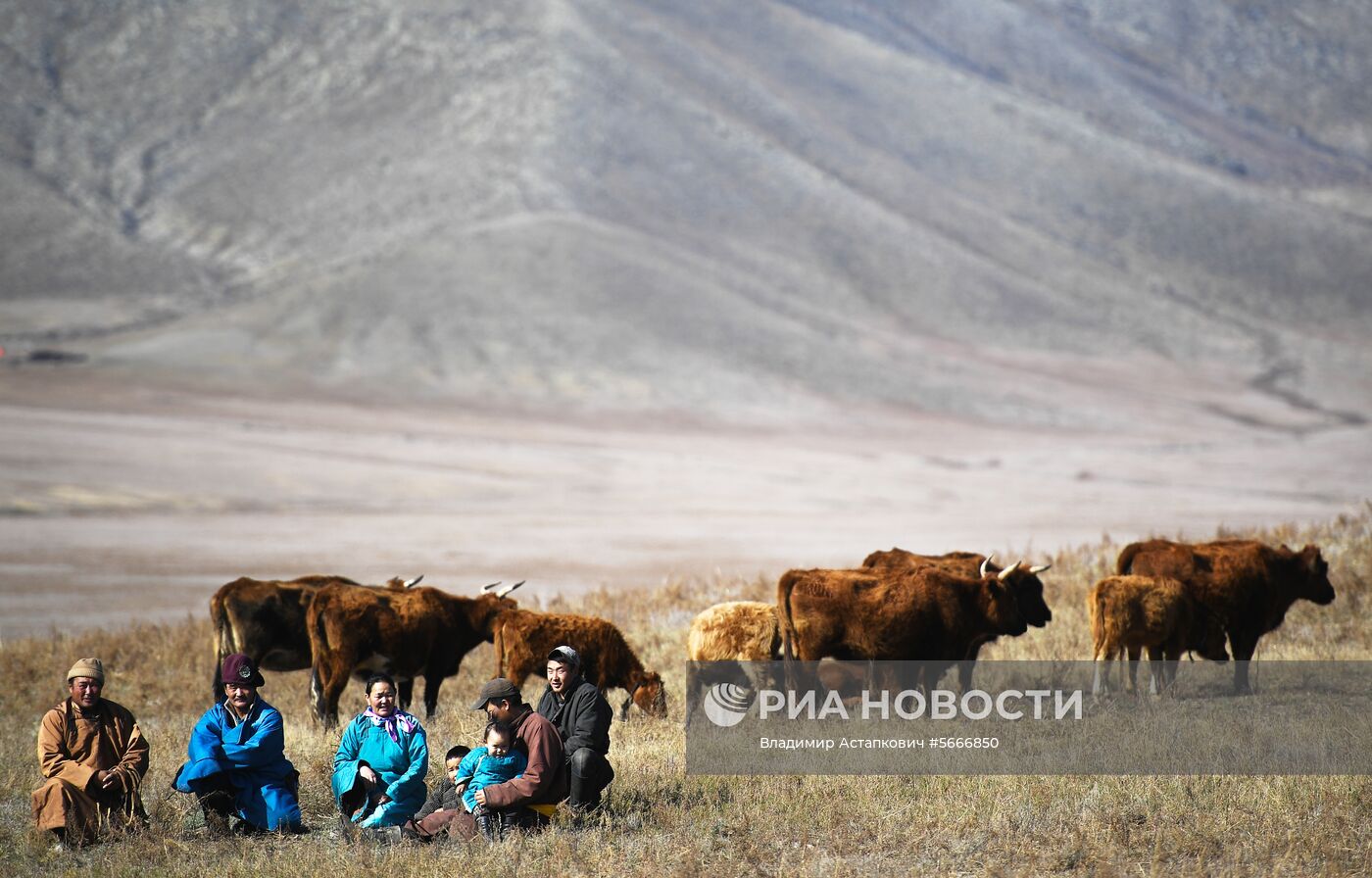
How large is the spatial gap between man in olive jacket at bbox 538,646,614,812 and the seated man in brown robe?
2394 millimetres

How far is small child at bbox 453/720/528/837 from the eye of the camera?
825 cm

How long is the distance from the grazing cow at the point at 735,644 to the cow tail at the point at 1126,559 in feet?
10.7

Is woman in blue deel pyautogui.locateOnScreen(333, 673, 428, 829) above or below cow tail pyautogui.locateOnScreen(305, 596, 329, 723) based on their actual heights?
below

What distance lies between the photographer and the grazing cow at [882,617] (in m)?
11.7

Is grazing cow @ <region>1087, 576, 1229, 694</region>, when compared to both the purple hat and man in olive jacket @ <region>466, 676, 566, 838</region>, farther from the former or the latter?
the purple hat

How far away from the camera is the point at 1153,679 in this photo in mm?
12164

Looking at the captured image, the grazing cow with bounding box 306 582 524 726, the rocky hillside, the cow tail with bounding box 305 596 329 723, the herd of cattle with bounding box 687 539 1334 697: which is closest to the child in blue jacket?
the grazing cow with bounding box 306 582 524 726

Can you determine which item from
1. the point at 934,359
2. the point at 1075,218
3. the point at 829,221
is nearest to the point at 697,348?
the point at 934,359

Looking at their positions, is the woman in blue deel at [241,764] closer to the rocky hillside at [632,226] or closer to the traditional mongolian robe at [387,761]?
the traditional mongolian robe at [387,761]

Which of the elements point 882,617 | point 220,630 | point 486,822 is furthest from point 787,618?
point 220,630

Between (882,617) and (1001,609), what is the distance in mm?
1085

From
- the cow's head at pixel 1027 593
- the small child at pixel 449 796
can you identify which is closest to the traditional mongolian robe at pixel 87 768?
the small child at pixel 449 796

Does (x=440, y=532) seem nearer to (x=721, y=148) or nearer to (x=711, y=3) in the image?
(x=721, y=148)

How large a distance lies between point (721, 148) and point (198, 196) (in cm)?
4046
